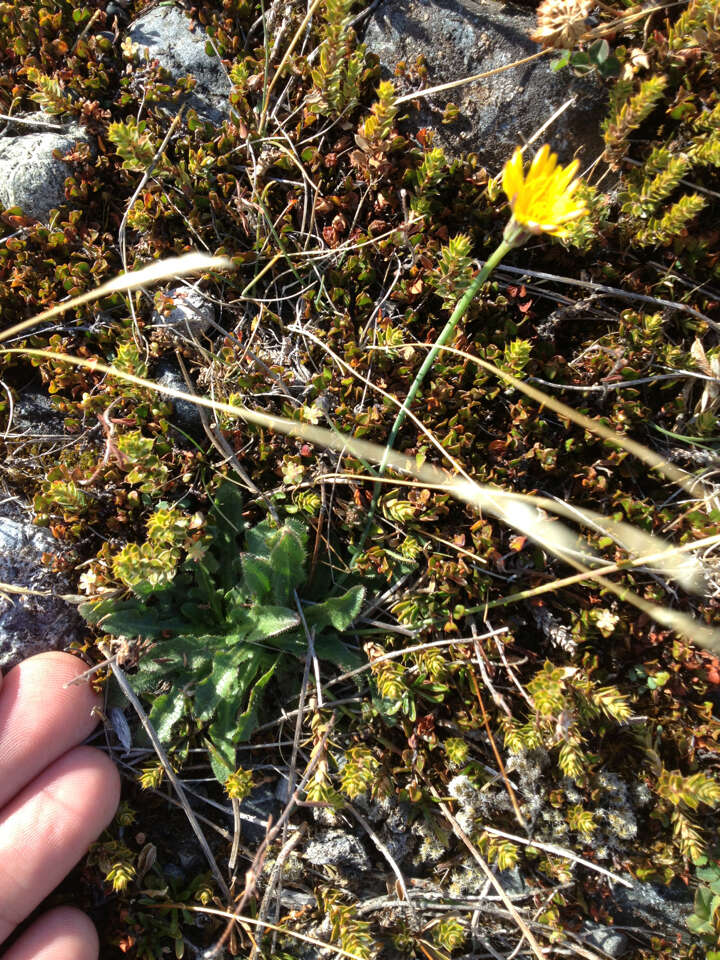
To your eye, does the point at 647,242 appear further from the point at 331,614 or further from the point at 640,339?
the point at 331,614

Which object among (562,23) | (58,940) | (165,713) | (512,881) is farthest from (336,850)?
(562,23)

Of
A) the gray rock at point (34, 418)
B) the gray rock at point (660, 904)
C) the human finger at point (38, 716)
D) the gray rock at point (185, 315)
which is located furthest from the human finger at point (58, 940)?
the gray rock at point (185, 315)

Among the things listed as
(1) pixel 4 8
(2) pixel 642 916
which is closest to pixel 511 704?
(2) pixel 642 916

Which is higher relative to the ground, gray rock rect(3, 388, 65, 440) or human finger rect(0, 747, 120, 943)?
gray rock rect(3, 388, 65, 440)

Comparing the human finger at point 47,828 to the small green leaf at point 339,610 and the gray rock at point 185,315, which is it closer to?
the small green leaf at point 339,610

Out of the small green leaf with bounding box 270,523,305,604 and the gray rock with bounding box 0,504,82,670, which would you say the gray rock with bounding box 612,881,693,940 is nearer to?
the small green leaf with bounding box 270,523,305,604

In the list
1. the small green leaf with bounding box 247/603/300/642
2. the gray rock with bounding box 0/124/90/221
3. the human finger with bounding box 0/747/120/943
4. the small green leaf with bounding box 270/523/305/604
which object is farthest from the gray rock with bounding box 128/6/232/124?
the human finger with bounding box 0/747/120/943
